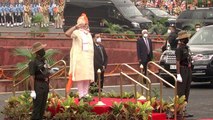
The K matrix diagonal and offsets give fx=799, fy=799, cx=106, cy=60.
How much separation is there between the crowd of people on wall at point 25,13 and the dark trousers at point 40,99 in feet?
121

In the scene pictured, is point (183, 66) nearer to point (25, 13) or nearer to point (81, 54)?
point (81, 54)

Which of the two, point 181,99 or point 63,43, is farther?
point 63,43

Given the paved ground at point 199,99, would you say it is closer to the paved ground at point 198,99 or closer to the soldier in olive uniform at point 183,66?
the paved ground at point 198,99

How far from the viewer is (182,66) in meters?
16.1

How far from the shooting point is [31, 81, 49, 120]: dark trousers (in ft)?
46.7

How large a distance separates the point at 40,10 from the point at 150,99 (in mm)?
38278

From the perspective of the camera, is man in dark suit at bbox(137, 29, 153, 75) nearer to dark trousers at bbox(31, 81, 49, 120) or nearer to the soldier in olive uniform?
the soldier in olive uniform

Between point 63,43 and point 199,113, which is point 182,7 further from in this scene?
point 199,113

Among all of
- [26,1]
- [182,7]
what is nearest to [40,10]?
[26,1]

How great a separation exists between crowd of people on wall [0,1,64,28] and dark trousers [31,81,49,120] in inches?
1457

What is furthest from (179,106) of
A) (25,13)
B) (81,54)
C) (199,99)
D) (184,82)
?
(25,13)

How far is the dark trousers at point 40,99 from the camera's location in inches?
560

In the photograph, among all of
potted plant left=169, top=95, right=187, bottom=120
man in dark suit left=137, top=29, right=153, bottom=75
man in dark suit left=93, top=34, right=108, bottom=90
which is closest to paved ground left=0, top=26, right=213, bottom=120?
potted plant left=169, top=95, right=187, bottom=120

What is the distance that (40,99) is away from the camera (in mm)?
14250
